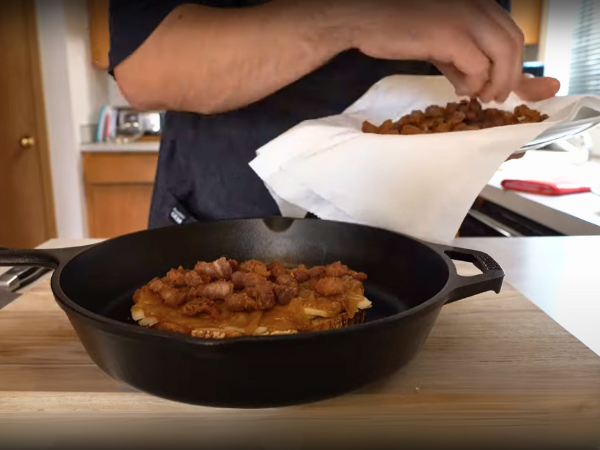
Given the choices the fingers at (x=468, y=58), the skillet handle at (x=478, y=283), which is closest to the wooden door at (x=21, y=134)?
the fingers at (x=468, y=58)

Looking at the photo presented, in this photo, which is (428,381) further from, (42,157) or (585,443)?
(42,157)

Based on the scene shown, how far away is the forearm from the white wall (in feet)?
5.66

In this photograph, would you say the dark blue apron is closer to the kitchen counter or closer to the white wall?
the kitchen counter

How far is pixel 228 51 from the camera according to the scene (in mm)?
637

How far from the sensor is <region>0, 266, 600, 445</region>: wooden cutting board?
40cm

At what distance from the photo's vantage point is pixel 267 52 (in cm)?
64

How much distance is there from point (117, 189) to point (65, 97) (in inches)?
16.5

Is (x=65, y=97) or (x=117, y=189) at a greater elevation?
(x=65, y=97)

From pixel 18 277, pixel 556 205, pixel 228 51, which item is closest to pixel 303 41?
pixel 228 51

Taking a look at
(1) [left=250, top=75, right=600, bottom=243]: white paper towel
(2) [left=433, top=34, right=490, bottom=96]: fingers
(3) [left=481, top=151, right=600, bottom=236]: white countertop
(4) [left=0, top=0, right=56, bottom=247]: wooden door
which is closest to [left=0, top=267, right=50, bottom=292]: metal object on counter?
(1) [left=250, top=75, right=600, bottom=243]: white paper towel

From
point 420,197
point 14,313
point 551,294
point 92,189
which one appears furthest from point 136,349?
point 92,189

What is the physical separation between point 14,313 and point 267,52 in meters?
0.39

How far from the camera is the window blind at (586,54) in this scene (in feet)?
6.11

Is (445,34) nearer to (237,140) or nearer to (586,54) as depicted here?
(237,140)
